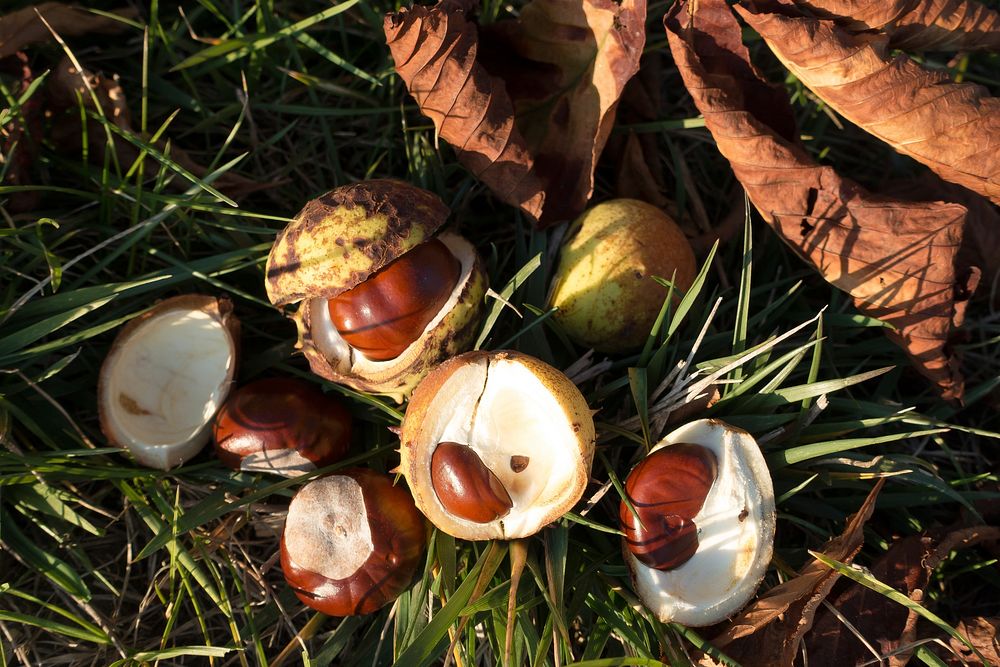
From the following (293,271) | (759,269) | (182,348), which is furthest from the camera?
(759,269)

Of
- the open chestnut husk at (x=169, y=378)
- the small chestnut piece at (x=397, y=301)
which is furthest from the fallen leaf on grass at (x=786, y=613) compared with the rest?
the open chestnut husk at (x=169, y=378)

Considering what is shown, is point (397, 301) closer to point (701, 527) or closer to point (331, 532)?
point (331, 532)

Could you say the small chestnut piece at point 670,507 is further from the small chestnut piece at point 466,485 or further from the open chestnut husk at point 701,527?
the small chestnut piece at point 466,485

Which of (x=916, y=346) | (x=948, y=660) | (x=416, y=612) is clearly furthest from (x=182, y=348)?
(x=948, y=660)

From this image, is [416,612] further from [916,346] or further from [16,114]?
[16,114]

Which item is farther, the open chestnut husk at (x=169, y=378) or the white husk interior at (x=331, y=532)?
the open chestnut husk at (x=169, y=378)

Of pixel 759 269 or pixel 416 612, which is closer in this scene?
pixel 416 612

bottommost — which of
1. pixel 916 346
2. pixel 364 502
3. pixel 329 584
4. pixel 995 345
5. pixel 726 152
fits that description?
pixel 329 584
